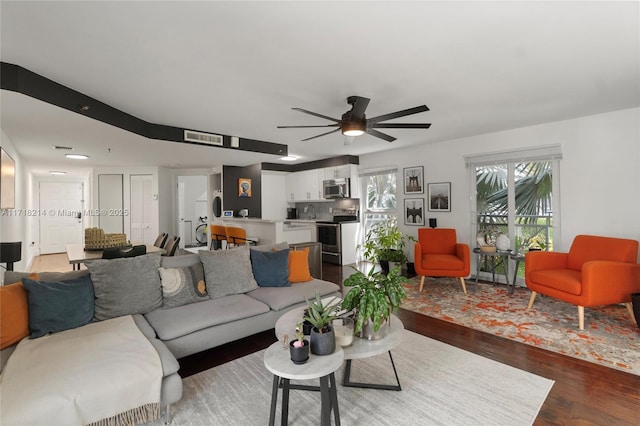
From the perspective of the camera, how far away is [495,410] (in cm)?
190

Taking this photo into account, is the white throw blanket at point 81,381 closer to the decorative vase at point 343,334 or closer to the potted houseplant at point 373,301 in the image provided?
the decorative vase at point 343,334

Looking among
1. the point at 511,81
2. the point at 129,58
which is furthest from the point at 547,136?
the point at 129,58

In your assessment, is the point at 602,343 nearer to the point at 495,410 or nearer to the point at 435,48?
the point at 495,410

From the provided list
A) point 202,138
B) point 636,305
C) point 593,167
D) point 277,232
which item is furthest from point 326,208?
point 636,305

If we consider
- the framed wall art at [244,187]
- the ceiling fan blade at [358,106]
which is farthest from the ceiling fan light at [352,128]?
the framed wall art at [244,187]

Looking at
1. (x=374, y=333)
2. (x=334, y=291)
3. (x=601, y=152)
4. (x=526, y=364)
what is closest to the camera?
(x=374, y=333)

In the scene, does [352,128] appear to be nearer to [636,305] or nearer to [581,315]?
[581,315]

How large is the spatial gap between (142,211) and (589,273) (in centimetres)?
864

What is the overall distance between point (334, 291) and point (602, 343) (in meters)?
2.57

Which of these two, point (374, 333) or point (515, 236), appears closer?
point (374, 333)

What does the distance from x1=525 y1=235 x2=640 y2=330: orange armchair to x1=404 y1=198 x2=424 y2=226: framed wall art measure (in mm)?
2346

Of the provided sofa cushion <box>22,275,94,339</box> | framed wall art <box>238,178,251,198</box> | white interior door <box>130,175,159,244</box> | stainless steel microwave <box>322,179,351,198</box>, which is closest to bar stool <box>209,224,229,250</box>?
framed wall art <box>238,178,251,198</box>

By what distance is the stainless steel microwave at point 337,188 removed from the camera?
22.8 ft

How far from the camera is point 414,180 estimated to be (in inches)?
236
